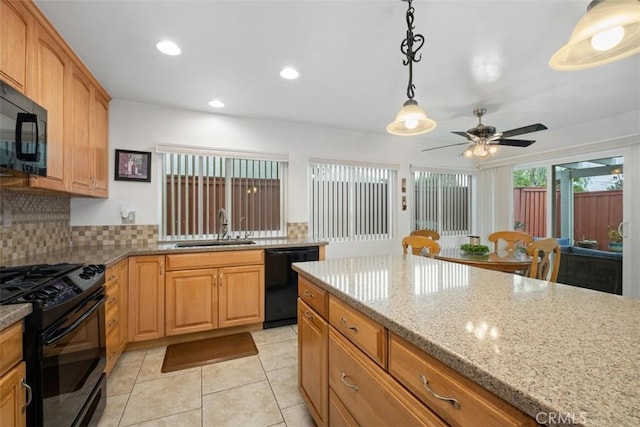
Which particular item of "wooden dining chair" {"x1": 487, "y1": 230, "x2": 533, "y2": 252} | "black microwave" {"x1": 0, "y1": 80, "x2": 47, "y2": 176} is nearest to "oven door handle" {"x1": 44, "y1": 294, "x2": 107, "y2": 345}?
"black microwave" {"x1": 0, "y1": 80, "x2": 47, "y2": 176}

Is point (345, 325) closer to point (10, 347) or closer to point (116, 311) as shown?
point (10, 347)

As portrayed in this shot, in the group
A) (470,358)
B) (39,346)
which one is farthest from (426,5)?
(39,346)

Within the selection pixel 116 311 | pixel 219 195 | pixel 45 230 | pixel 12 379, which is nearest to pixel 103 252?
pixel 45 230

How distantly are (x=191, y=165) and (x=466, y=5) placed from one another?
2958mm

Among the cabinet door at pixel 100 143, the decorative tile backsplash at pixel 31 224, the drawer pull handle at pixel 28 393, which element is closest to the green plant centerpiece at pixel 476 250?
the drawer pull handle at pixel 28 393

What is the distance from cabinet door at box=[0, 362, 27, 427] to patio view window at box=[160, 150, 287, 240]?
2.26m

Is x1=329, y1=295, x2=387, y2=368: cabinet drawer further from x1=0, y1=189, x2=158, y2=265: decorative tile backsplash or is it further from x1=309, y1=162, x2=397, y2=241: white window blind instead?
x1=309, y1=162, x2=397, y2=241: white window blind

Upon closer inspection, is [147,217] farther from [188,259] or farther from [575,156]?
[575,156]

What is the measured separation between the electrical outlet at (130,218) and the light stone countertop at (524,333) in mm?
2561

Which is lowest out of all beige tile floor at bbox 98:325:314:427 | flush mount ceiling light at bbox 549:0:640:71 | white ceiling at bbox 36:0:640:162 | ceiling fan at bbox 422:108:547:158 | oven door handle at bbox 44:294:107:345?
beige tile floor at bbox 98:325:314:427

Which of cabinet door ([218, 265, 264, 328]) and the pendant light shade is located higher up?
the pendant light shade

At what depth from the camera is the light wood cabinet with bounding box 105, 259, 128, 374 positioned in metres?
2.08

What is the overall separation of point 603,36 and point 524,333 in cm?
122

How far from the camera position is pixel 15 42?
1.53 metres
